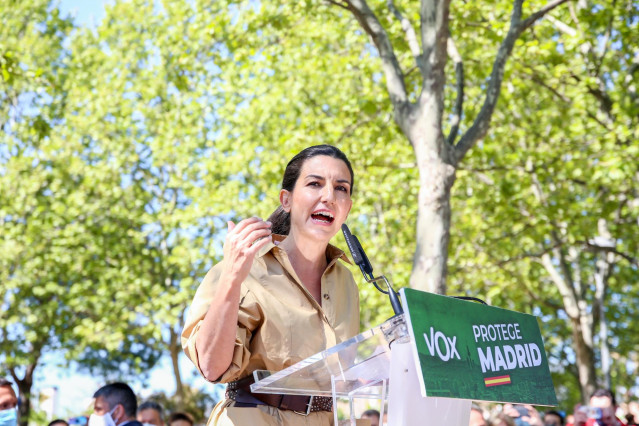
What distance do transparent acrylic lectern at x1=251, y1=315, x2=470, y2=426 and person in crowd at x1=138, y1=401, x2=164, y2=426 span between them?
8498 mm

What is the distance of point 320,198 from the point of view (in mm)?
3021

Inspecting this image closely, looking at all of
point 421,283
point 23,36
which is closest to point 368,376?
point 421,283

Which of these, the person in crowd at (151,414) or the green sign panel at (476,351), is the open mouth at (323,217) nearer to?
the green sign panel at (476,351)

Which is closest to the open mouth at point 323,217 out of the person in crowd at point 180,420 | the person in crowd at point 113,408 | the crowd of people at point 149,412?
the crowd of people at point 149,412

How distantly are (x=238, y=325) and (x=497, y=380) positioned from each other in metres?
0.83

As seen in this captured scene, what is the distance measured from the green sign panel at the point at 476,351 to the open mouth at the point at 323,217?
73 centimetres

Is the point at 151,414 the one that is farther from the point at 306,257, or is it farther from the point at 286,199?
the point at 306,257

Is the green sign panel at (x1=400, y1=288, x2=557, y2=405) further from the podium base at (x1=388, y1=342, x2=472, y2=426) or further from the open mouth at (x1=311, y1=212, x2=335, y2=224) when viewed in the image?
the open mouth at (x1=311, y1=212, x2=335, y2=224)

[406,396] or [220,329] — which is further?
[220,329]

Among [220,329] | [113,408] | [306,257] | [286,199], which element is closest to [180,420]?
[113,408]

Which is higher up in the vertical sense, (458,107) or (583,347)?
(458,107)

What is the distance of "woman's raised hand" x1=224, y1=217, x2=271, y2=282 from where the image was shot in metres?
2.50

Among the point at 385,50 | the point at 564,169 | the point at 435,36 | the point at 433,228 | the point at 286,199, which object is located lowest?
the point at 286,199

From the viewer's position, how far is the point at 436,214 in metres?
8.89
